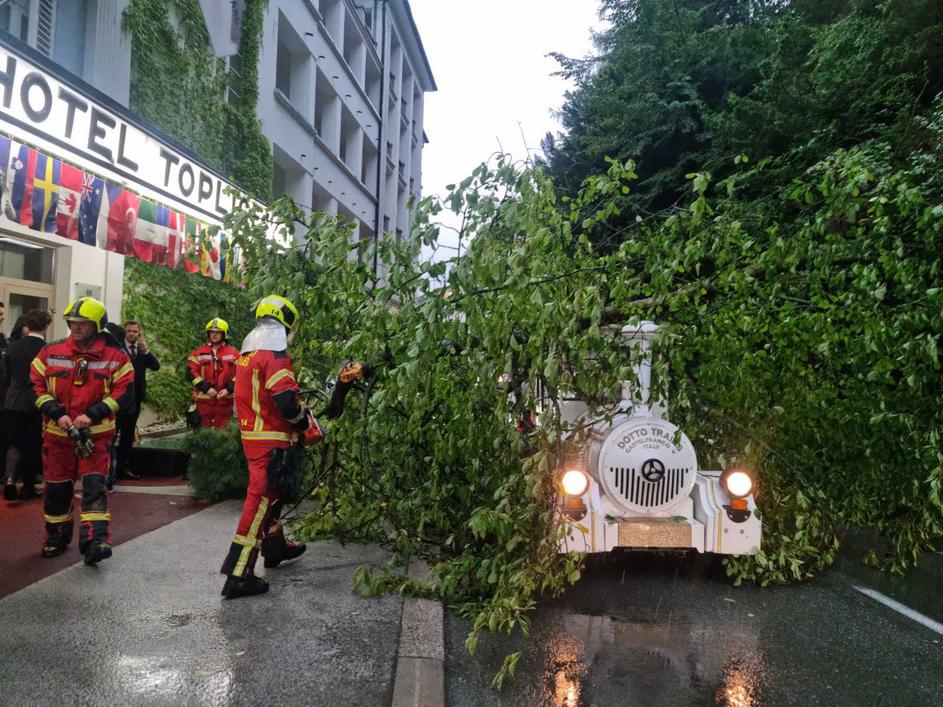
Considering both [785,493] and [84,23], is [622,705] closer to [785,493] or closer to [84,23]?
[785,493]

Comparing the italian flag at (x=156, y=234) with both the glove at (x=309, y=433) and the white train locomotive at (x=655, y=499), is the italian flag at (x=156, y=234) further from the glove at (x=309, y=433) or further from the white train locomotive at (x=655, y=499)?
the white train locomotive at (x=655, y=499)

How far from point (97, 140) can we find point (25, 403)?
11.7 ft

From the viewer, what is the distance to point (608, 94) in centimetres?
1443

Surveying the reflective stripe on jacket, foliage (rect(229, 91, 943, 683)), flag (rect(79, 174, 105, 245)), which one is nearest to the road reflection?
foliage (rect(229, 91, 943, 683))

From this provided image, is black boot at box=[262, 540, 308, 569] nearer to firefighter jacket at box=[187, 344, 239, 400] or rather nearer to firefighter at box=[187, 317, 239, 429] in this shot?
firefighter at box=[187, 317, 239, 429]

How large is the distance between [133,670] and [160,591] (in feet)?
3.79

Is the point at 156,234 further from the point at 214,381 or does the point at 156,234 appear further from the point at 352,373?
the point at 352,373

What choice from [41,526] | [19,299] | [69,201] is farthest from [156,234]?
[41,526]

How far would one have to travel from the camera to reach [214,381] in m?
8.65

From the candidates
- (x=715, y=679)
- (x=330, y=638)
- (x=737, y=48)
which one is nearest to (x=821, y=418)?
(x=715, y=679)

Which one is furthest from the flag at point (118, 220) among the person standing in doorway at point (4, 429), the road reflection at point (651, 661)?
the road reflection at point (651, 661)

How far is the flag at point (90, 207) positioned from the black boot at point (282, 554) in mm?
5306

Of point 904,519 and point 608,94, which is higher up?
point 608,94

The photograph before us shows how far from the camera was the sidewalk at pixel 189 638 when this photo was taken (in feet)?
10.5
